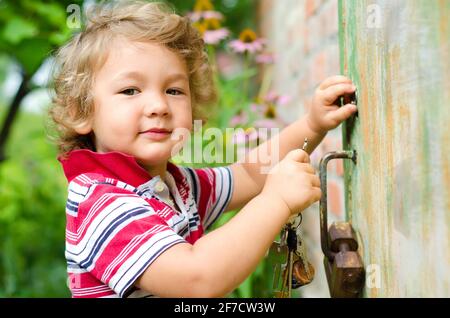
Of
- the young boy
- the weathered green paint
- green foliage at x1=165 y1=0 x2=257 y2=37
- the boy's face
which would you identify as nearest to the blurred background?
the weathered green paint

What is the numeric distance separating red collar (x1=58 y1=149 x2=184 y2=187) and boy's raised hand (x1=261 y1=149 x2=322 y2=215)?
27cm

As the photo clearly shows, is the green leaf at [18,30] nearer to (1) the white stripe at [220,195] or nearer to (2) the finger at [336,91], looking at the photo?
(1) the white stripe at [220,195]

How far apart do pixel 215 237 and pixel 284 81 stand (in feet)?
6.59

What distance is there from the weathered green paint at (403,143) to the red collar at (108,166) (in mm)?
405

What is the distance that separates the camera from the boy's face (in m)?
1.03

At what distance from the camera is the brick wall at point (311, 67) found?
5.13 ft

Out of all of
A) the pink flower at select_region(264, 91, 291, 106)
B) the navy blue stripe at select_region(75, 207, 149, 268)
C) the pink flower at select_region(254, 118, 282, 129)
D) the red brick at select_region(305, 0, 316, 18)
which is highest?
the red brick at select_region(305, 0, 316, 18)

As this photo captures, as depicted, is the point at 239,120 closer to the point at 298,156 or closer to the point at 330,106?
the point at 330,106

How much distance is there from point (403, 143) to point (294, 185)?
217mm

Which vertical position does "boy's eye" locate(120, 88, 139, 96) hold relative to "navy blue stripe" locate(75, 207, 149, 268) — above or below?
above

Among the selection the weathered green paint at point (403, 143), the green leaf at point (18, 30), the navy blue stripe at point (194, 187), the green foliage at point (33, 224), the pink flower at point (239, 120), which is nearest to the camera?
the weathered green paint at point (403, 143)

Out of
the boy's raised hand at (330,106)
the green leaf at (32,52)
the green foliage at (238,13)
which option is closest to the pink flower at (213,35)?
the green leaf at (32,52)

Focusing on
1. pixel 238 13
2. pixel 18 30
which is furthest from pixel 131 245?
pixel 238 13

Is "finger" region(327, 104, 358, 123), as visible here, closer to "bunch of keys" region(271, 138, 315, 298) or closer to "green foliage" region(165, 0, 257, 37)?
"bunch of keys" region(271, 138, 315, 298)
